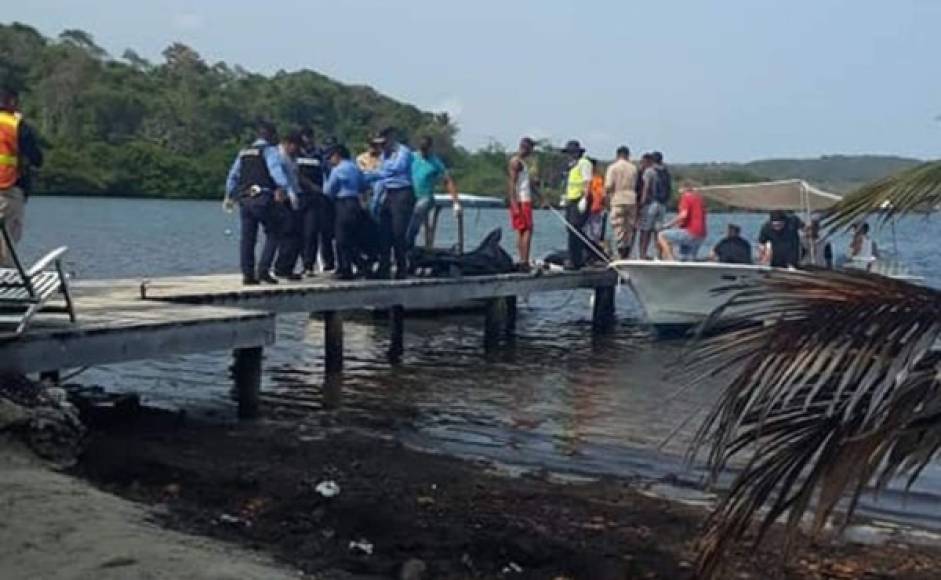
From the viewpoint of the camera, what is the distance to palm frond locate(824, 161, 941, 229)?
5.18 m

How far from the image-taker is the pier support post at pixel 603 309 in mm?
26203

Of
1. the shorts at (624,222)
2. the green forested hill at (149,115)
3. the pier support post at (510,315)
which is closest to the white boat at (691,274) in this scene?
the shorts at (624,222)

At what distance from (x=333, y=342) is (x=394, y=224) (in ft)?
5.16

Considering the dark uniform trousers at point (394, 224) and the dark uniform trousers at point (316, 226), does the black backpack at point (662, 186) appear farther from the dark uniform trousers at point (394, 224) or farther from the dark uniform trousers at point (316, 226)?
the dark uniform trousers at point (316, 226)

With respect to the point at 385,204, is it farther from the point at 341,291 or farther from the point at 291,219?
the point at 291,219

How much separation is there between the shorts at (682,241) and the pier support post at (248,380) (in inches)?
452

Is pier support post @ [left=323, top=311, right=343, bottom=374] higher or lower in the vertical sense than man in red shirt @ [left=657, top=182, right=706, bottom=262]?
lower

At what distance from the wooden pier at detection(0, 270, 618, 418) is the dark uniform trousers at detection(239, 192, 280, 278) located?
0.29 m

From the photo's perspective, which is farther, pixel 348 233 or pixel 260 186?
pixel 348 233

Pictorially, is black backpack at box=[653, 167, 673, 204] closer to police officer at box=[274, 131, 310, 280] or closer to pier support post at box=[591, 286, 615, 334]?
pier support post at box=[591, 286, 615, 334]

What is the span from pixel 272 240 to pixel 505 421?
3.44m

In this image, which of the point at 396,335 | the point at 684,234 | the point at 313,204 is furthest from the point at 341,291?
the point at 684,234

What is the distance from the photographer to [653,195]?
23.4 meters

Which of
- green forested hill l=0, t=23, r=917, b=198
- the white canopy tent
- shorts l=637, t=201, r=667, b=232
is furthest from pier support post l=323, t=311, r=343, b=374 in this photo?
green forested hill l=0, t=23, r=917, b=198
